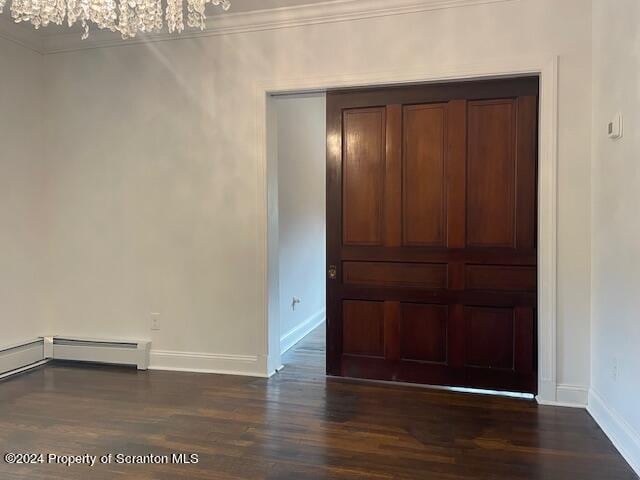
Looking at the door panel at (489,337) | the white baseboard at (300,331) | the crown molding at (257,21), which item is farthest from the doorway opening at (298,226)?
the door panel at (489,337)

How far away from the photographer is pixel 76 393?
10.9 feet

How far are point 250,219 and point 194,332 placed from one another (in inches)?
40.3

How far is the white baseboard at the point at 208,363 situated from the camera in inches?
145

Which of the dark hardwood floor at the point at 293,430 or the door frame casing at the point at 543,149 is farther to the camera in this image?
the door frame casing at the point at 543,149

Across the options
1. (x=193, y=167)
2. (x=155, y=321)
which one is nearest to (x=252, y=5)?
(x=193, y=167)

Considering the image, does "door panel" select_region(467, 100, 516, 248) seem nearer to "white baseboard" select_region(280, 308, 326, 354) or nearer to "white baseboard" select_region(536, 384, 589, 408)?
"white baseboard" select_region(536, 384, 589, 408)

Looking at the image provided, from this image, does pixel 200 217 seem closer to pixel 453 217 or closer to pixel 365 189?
pixel 365 189

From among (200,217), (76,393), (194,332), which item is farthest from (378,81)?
(76,393)

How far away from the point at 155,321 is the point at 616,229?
3.31 meters

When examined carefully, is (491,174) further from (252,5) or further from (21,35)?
(21,35)

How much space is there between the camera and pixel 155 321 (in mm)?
3887

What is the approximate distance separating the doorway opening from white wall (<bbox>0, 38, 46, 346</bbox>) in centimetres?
205

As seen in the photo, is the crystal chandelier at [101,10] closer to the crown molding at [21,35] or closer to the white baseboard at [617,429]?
the crown molding at [21,35]

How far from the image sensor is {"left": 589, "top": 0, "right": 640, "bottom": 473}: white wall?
2.36 metres
